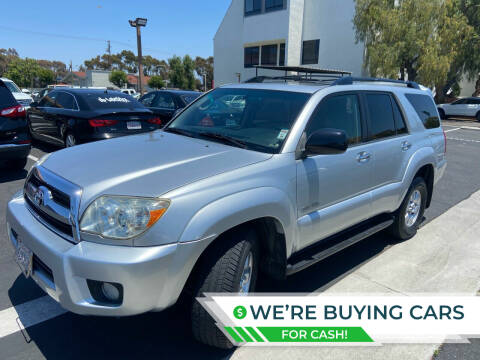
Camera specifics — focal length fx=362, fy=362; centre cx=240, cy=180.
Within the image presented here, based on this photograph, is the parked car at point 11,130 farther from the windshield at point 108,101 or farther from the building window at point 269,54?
the building window at point 269,54

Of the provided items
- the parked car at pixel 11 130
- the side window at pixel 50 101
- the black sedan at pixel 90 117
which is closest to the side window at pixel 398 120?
the black sedan at pixel 90 117

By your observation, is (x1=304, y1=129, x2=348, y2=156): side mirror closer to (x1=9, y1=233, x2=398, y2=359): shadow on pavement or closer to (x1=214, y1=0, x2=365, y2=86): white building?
(x1=9, y1=233, x2=398, y2=359): shadow on pavement

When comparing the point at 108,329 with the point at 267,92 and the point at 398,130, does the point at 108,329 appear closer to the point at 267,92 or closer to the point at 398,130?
the point at 267,92

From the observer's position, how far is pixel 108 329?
2.71 m

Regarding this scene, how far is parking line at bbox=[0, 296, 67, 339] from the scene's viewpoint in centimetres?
267

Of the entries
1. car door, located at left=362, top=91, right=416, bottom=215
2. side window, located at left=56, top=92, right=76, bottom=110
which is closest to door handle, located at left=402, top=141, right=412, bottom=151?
car door, located at left=362, top=91, right=416, bottom=215

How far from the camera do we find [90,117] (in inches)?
274

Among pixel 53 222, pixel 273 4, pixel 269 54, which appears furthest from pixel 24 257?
pixel 273 4

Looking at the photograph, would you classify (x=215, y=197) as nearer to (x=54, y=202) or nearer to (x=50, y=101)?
(x=54, y=202)

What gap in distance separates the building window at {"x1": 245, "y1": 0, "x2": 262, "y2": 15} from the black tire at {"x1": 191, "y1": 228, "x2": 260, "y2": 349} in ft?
101

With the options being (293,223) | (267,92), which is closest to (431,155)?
(267,92)

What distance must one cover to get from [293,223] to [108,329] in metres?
1.60

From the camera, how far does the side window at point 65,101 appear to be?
24.9ft

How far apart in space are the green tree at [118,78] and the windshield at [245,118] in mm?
66775
